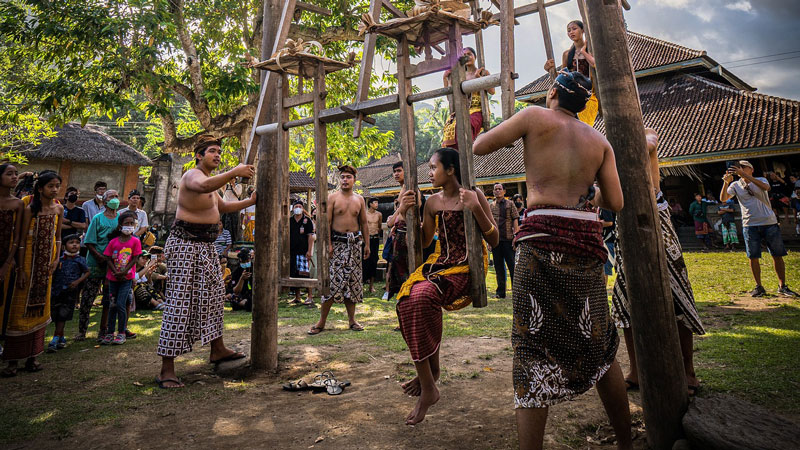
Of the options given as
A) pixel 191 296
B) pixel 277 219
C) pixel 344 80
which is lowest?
pixel 191 296

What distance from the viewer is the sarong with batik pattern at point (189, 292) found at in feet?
13.3

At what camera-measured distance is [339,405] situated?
10.9 ft

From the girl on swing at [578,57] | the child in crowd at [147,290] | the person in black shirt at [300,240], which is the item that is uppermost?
the girl on swing at [578,57]

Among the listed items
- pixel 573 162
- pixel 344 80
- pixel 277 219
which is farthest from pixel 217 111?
pixel 573 162

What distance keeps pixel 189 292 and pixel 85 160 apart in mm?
19906

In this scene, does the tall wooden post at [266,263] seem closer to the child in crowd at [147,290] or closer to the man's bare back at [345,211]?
the man's bare back at [345,211]

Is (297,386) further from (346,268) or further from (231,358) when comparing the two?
(346,268)

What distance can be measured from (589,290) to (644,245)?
55 cm

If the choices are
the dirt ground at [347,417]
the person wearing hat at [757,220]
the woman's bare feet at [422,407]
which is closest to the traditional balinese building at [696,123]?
the person wearing hat at [757,220]

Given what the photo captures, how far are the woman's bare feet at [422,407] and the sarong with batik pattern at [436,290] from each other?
10.5 inches

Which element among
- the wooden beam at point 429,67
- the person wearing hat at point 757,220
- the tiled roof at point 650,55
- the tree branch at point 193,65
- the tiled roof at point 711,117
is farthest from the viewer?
the tiled roof at point 650,55

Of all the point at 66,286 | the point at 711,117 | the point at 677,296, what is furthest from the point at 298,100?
the point at 711,117

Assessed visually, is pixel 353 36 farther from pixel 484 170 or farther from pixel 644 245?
pixel 484 170

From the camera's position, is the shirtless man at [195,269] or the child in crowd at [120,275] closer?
the shirtless man at [195,269]
